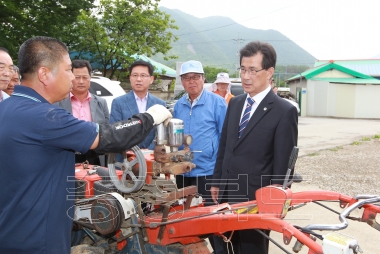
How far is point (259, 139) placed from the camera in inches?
109

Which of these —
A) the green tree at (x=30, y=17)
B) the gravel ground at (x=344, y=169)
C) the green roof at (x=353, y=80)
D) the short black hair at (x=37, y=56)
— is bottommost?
the gravel ground at (x=344, y=169)

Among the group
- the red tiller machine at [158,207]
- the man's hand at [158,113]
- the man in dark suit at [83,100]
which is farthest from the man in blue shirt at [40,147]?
the man in dark suit at [83,100]

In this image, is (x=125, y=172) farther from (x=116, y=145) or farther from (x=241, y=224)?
(x=241, y=224)

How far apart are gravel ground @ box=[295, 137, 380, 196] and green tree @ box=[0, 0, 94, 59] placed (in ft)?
31.0

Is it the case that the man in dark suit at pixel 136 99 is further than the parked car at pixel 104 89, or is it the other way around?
the parked car at pixel 104 89

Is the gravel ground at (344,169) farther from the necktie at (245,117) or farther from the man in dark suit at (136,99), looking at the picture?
the necktie at (245,117)

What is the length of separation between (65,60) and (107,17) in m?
19.2

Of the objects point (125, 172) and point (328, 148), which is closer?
point (125, 172)

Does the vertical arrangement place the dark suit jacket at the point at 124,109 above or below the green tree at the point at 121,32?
below

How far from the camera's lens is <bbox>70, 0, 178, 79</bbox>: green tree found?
19.5 metres

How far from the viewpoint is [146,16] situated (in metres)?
20.7

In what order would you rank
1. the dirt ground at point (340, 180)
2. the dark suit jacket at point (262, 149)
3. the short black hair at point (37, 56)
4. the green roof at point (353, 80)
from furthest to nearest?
the green roof at point (353, 80)
the dirt ground at point (340, 180)
the dark suit jacket at point (262, 149)
the short black hair at point (37, 56)

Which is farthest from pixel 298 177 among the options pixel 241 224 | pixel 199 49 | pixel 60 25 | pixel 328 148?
pixel 199 49

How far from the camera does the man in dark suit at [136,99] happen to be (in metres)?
4.02
